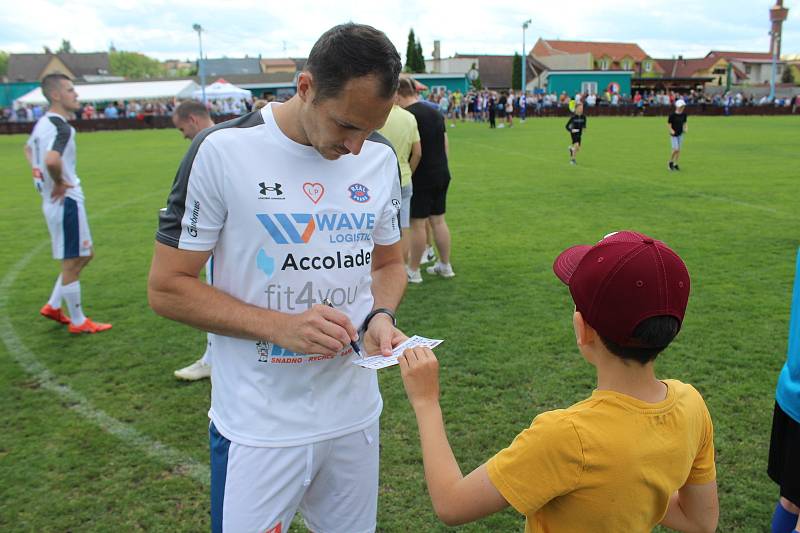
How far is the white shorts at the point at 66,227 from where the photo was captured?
6.32 m

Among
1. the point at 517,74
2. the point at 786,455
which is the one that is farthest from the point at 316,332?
the point at 517,74

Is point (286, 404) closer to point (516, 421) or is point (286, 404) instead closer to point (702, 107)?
point (516, 421)

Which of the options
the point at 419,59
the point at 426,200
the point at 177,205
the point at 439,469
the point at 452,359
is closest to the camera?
the point at 439,469

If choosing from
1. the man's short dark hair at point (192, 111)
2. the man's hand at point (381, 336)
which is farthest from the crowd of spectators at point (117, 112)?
the man's hand at point (381, 336)

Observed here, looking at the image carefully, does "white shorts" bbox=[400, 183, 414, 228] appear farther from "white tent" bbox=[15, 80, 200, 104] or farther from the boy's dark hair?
"white tent" bbox=[15, 80, 200, 104]

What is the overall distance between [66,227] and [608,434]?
20.3 ft

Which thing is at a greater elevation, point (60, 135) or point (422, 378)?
point (60, 135)

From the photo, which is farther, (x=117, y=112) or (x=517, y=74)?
(x=517, y=74)

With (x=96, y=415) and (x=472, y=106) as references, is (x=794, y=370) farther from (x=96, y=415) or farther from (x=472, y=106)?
(x=472, y=106)

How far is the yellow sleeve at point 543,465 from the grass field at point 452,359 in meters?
2.00

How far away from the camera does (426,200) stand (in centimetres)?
757

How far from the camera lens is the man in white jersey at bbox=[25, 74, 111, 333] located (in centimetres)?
623

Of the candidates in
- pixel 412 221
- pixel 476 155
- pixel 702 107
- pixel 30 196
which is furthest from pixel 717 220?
pixel 702 107

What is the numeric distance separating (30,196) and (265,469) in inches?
614
